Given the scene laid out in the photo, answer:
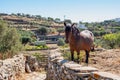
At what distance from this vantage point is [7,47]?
15.1 m

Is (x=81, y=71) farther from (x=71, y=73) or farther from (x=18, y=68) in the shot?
(x=18, y=68)

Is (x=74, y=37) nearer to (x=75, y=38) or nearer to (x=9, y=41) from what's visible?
(x=75, y=38)

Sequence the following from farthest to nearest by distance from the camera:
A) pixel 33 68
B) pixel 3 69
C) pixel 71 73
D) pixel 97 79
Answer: pixel 33 68
pixel 3 69
pixel 71 73
pixel 97 79

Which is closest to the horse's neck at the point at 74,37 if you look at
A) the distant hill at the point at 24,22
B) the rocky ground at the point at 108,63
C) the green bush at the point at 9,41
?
the rocky ground at the point at 108,63

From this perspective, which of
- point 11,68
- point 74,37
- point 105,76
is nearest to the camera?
point 105,76

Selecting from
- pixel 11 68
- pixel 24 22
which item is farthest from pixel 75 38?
pixel 24 22

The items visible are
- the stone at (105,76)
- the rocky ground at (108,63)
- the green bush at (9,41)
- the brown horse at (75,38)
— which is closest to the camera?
the stone at (105,76)

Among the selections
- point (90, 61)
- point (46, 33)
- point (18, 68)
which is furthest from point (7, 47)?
point (46, 33)

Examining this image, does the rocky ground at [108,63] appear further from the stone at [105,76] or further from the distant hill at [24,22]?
the distant hill at [24,22]

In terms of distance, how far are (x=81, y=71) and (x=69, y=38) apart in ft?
5.76

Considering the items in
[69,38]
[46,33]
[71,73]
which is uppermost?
[69,38]

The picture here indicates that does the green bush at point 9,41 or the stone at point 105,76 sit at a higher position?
the stone at point 105,76

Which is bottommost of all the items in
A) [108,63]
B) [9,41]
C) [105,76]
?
[9,41]

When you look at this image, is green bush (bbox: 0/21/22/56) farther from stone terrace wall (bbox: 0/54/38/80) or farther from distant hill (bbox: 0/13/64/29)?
distant hill (bbox: 0/13/64/29)
